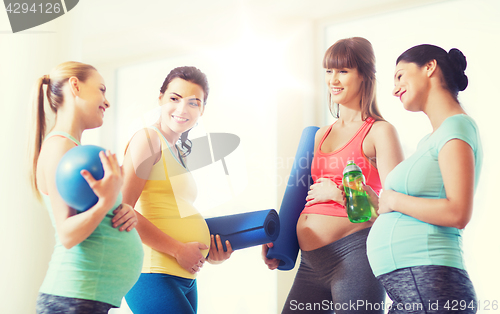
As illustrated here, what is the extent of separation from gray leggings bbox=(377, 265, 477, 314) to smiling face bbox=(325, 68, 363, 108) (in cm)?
68

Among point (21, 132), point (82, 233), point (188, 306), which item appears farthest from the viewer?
point (21, 132)

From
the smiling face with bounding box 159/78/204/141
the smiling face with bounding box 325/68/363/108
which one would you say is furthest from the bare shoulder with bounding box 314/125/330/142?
the smiling face with bounding box 159/78/204/141

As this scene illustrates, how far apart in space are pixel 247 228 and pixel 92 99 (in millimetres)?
617

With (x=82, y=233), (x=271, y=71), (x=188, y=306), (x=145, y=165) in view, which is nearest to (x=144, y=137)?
(x=145, y=165)

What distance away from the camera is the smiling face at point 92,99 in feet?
3.67

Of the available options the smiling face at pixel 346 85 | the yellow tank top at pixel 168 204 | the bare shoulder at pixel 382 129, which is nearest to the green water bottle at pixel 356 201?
the bare shoulder at pixel 382 129

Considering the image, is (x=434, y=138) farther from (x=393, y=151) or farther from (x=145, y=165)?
(x=145, y=165)

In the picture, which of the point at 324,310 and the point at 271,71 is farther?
the point at 271,71

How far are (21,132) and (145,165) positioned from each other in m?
1.13

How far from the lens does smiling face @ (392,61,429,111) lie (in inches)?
46.6

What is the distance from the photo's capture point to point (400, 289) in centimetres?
105

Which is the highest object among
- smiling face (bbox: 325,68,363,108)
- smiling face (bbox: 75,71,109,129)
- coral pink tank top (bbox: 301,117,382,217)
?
smiling face (bbox: 325,68,363,108)

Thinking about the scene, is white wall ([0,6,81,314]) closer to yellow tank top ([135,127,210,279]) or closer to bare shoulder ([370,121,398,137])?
yellow tank top ([135,127,210,279])

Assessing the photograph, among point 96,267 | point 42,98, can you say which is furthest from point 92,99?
point 96,267
